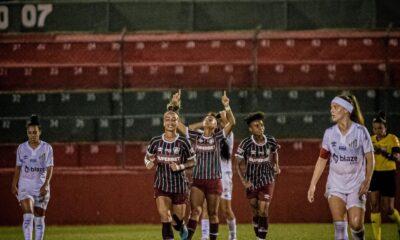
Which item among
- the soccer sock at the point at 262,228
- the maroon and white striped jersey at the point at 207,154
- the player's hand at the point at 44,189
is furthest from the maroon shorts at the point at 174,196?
the player's hand at the point at 44,189

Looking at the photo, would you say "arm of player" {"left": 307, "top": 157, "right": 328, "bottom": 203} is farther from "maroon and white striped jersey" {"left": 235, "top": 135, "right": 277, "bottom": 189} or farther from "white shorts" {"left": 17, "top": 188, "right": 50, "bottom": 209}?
"white shorts" {"left": 17, "top": 188, "right": 50, "bottom": 209}

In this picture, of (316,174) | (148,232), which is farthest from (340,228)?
(148,232)

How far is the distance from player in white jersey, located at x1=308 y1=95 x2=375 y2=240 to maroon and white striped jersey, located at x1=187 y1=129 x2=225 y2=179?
3.92 meters

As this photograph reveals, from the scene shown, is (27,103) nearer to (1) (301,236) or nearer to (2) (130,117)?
(2) (130,117)

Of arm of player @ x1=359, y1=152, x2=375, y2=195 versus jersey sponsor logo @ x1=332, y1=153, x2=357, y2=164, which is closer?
arm of player @ x1=359, y1=152, x2=375, y2=195

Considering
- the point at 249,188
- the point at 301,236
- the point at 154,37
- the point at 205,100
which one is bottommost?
the point at 301,236

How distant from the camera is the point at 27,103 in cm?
2420

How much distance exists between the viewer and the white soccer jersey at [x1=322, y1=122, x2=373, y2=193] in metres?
12.9

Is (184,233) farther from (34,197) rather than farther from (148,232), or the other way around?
(148,232)

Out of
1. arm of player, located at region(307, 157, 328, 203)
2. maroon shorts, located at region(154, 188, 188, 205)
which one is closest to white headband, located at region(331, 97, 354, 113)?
arm of player, located at region(307, 157, 328, 203)

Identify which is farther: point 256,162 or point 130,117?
point 130,117

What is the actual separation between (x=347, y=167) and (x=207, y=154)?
4.44 m

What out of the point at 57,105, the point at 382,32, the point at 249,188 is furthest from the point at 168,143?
the point at 382,32

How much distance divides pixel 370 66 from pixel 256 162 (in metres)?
8.49
